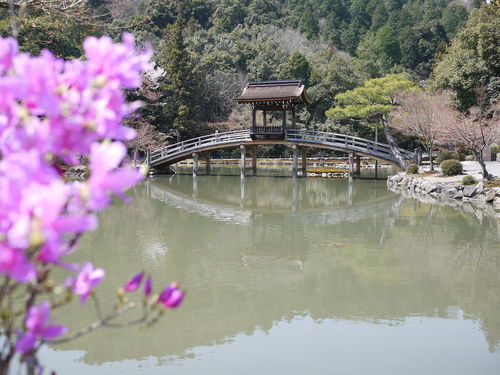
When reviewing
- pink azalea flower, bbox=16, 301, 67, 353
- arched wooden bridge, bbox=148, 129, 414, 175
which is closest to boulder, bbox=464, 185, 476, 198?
arched wooden bridge, bbox=148, 129, 414, 175

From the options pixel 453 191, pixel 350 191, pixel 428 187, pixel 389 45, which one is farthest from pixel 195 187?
pixel 389 45

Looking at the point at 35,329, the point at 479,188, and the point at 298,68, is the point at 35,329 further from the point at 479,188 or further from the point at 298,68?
the point at 298,68

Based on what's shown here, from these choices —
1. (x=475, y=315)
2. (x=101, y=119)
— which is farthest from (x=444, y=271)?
(x=101, y=119)

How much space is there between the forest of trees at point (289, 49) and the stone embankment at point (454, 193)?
5.64 metres

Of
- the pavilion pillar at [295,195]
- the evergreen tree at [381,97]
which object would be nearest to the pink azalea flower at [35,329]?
the pavilion pillar at [295,195]

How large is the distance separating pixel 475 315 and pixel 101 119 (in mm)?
4325

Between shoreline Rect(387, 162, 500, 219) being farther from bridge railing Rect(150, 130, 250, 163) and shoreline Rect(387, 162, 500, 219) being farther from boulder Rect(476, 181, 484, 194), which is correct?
bridge railing Rect(150, 130, 250, 163)

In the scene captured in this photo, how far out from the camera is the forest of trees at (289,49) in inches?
749

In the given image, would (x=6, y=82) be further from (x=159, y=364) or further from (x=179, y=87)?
(x=179, y=87)

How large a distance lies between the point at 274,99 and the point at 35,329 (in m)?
17.5

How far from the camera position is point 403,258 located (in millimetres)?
6426

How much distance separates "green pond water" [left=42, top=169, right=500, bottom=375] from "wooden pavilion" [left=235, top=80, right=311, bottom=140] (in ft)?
28.8

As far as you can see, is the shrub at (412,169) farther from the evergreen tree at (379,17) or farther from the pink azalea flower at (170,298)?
the evergreen tree at (379,17)

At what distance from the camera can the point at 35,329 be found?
3.00ft
